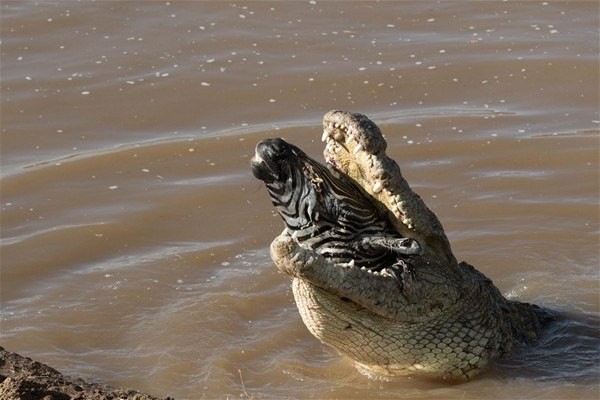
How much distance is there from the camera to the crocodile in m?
4.82

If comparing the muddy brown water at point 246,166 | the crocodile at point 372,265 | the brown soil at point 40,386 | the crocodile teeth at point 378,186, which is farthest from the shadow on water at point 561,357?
the brown soil at point 40,386

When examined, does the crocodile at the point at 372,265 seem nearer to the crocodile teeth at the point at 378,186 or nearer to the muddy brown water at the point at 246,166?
the crocodile teeth at the point at 378,186

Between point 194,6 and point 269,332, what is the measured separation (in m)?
6.77

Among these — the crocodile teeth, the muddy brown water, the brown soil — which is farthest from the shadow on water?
the brown soil

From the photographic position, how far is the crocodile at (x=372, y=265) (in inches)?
190

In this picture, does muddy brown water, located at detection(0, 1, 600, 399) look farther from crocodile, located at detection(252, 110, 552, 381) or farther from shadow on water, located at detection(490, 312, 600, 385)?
crocodile, located at detection(252, 110, 552, 381)

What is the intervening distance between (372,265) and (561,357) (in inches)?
62.1

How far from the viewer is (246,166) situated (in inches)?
356

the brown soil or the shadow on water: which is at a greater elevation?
the brown soil

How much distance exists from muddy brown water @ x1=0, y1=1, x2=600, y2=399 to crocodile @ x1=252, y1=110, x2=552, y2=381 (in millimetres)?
340

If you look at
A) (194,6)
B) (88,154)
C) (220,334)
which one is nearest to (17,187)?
(88,154)

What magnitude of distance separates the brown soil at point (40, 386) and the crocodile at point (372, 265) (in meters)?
0.96

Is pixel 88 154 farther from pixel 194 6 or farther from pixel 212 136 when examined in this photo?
pixel 194 6

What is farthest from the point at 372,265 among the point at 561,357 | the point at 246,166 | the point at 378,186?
the point at 246,166
